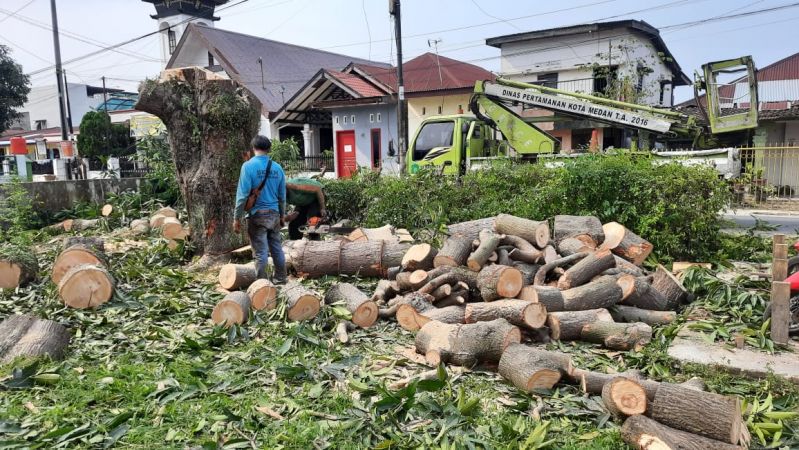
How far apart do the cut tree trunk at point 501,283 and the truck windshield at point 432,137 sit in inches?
248

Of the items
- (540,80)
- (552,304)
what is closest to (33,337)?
(552,304)

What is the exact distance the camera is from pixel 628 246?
664cm

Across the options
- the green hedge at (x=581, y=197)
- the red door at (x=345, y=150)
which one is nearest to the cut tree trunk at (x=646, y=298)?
the green hedge at (x=581, y=197)

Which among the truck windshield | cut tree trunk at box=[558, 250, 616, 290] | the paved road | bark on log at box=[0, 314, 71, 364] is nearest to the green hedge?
cut tree trunk at box=[558, 250, 616, 290]

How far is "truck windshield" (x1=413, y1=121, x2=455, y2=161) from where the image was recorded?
1142cm

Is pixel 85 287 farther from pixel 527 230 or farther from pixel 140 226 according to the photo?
pixel 527 230

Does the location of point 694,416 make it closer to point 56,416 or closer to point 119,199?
point 56,416

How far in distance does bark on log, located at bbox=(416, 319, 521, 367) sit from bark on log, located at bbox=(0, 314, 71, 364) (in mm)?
3158

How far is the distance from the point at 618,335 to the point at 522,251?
1737mm

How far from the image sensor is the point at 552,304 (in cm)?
534

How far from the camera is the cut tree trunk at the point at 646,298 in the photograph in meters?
5.59

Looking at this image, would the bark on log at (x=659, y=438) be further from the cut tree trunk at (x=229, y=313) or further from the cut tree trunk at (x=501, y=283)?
the cut tree trunk at (x=229, y=313)

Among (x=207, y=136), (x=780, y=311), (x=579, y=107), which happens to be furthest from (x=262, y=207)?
(x=579, y=107)

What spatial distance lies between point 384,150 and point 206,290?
17193mm
